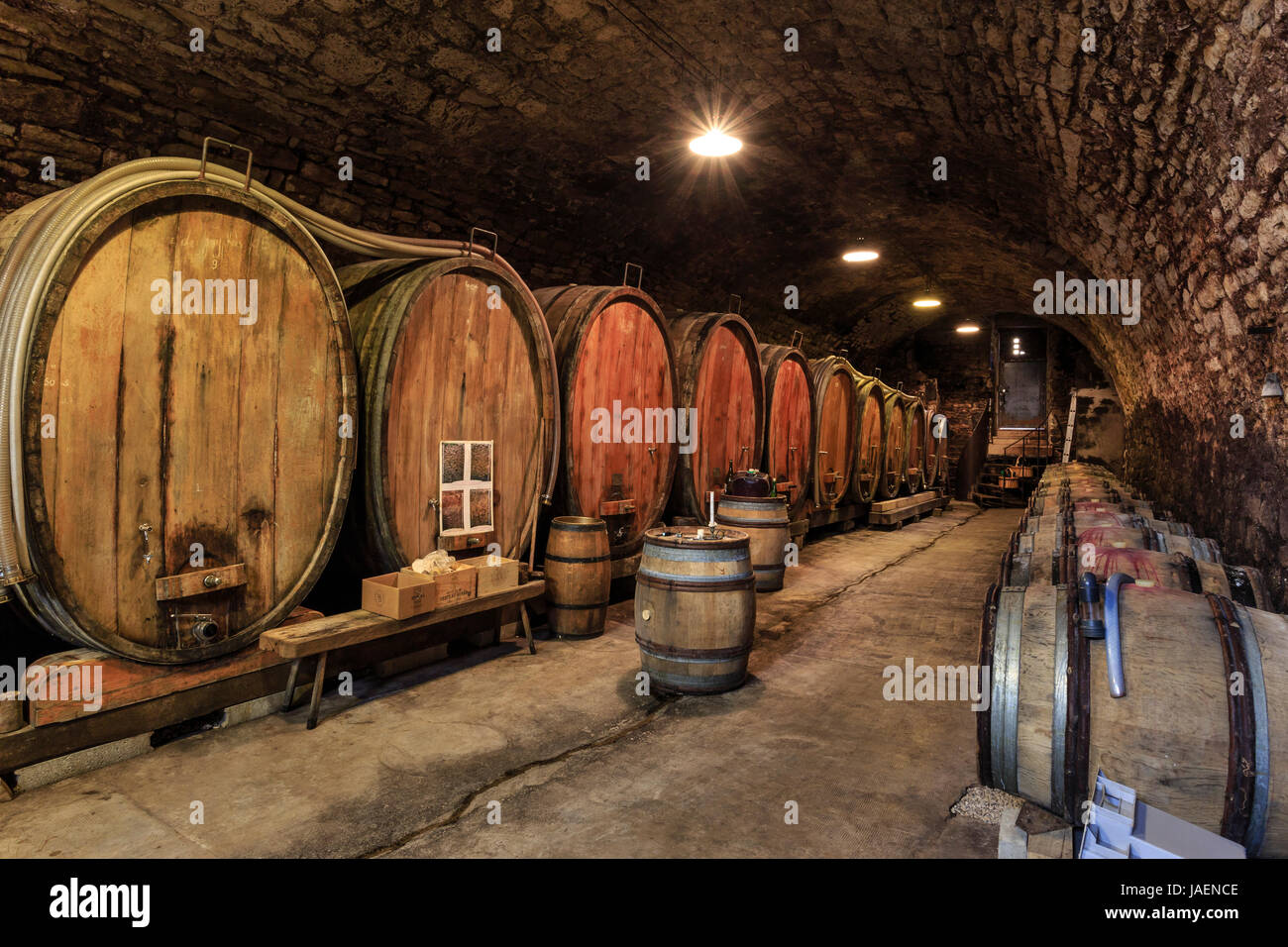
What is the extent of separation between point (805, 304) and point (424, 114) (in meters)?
7.68

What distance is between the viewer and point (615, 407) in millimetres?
5184

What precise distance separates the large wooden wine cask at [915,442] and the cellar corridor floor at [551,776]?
8056 millimetres

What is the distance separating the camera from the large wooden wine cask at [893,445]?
10.5m

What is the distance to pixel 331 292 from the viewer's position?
3.33 meters

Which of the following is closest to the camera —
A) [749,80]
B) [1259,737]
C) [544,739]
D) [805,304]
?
[1259,737]

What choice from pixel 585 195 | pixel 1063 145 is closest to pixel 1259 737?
pixel 1063 145

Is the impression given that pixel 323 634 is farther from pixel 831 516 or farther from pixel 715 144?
pixel 831 516

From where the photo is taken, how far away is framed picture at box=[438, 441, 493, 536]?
3.88 meters

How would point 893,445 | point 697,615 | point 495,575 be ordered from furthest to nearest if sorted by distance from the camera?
point 893,445 → point 495,575 → point 697,615

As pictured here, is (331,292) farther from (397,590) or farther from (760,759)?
(760,759)

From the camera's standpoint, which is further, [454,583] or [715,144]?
[715,144]

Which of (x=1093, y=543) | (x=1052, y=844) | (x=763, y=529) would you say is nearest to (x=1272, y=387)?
(x=1093, y=543)

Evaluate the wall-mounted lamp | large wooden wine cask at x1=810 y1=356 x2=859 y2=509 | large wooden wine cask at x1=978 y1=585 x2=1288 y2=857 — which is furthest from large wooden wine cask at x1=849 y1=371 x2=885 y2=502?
large wooden wine cask at x1=978 y1=585 x2=1288 y2=857

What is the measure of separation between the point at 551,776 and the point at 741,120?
5.02m
